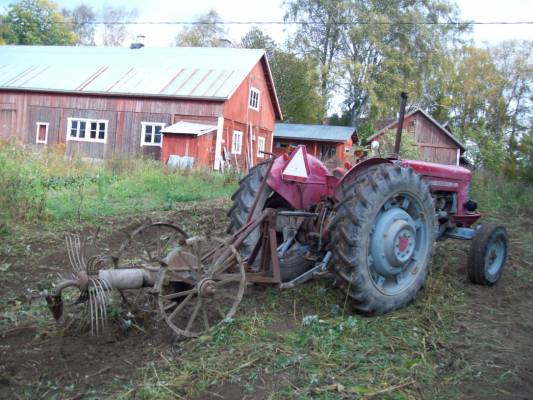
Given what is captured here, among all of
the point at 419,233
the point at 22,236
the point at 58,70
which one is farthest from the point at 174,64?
the point at 419,233

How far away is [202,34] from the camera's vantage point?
162 ft

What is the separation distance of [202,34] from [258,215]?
1882 inches

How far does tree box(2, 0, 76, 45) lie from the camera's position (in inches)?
1732

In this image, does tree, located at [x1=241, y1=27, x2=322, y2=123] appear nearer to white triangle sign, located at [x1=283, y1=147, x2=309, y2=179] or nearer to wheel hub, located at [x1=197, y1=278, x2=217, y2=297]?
white triangle sign, located at [x1=283, y1=147, x2=309, y2=179]

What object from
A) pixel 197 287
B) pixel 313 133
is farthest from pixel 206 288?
pixel 313 133

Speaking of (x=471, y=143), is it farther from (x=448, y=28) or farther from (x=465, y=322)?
(x=465, y=322)

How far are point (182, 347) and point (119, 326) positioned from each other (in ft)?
2.00

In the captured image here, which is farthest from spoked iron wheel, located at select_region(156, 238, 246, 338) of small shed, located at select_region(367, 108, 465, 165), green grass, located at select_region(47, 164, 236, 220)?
small shed, located at select_region(367, 108, 465, 165)

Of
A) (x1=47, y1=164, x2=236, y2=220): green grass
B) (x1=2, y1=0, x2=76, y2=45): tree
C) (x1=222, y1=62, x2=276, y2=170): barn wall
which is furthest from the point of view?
(x1=2, y1=0, x2=76, y2=45): tree

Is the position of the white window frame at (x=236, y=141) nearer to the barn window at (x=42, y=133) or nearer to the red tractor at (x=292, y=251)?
the barn window at (x=42, y=133)

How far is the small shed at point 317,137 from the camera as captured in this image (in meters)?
34.9

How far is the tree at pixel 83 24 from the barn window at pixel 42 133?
29.9 m

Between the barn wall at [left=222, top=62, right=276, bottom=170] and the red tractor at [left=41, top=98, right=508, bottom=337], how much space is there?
60.5 feet

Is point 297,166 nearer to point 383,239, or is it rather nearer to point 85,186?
point 383,239
